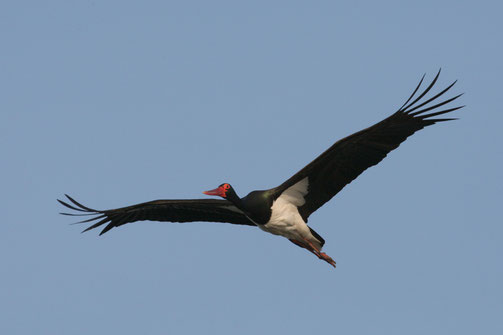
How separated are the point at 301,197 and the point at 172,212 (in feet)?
9.53

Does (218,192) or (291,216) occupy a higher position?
(218,192)

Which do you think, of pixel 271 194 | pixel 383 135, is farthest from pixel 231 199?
pixel 383 135

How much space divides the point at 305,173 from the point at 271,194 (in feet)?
2.82

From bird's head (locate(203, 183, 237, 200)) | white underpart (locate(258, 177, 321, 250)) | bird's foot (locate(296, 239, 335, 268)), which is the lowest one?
bird's foot (locate(296, 239, 335, 268))

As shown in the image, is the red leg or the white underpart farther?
the red leg

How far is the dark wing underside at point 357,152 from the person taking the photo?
1645 centimetres

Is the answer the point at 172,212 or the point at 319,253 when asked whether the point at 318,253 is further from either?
the point at 172,212

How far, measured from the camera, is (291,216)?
57.4 ft

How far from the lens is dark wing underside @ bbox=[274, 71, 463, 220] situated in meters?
16.5

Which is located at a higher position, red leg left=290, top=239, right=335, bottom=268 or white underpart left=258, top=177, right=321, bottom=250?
white underpart left=258, top=177, right=321, bottom=250

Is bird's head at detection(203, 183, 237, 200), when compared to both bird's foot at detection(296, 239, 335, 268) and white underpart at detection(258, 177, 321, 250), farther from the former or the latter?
bird's foot at detection(296, 239, 335, 268)

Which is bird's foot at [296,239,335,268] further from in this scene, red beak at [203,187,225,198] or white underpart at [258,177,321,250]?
red beak at [203,187,225,198]

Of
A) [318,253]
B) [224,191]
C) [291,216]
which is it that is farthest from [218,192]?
[318,253]

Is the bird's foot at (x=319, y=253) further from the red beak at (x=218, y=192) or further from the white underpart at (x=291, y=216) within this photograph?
the red beak at (x=218, y=192)
